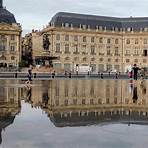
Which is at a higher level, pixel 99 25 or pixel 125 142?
pixel 99 25

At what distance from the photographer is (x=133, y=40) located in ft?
465

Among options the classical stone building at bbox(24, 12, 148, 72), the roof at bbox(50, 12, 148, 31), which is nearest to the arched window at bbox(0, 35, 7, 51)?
the classical stone building at bbox(24, 12, 148, 72)

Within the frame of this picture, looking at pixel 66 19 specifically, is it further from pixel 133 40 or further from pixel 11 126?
pixel 11 126

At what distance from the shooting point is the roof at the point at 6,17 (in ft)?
425

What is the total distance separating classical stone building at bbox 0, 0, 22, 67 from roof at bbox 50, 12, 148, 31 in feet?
42.5

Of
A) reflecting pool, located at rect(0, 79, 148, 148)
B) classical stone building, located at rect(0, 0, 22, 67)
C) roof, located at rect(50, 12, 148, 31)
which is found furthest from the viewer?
roof, located at rect(50, 12, 148, 31)

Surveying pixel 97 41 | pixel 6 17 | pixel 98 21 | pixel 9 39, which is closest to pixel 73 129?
pixel 9 39

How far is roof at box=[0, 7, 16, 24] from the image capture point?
130 m

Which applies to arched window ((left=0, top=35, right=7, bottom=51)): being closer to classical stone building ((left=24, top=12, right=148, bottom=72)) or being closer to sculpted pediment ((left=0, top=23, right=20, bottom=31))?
sculpted pediment ((left=0, top=23, right=20, bottom=31))

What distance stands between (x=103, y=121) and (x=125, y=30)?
13148 cm

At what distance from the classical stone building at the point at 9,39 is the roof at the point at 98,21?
12942mm

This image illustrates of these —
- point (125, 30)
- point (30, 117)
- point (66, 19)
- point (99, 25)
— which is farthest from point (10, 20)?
point (30, 117)

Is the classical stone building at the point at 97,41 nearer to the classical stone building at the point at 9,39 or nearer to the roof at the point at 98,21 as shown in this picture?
the roof at the point at 98,21

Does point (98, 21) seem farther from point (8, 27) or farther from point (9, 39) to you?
point (9, 39)
